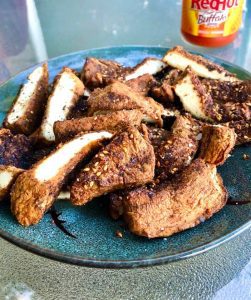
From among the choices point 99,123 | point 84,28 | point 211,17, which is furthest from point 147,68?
point 84,28

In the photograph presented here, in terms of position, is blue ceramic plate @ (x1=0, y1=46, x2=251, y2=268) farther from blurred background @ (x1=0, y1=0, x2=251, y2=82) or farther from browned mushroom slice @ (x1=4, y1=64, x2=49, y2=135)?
blurred background @ (x1=0, y1=0, x2=251, y2=82)

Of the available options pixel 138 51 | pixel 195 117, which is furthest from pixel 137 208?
pixel 138 51

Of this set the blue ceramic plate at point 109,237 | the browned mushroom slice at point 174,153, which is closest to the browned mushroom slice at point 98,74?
the browned mushroom slice at point 174,153

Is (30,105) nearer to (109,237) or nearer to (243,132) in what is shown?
(109,237)

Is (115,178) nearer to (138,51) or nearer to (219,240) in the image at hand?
(219,240)

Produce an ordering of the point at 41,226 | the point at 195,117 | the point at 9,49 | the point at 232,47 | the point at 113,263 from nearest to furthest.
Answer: the point at 113,263, the point at 41,226, the point at 195,117, the point at 232,47, the point at 9,49
